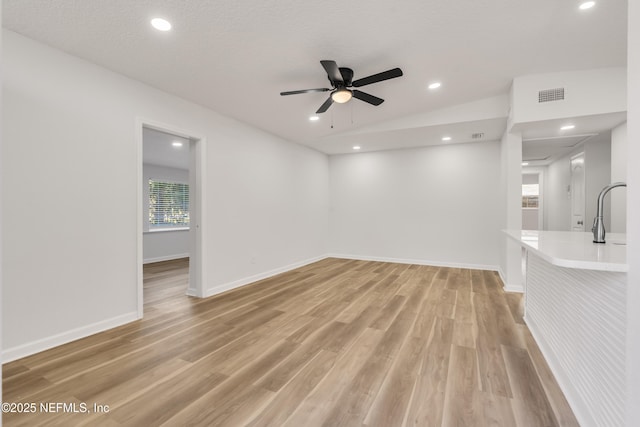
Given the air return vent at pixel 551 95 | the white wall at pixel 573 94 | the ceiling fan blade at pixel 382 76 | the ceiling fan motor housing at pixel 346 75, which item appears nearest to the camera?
the ceiling fan blade at pixel 382 76

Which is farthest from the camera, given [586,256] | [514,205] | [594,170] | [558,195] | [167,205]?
[167,205]

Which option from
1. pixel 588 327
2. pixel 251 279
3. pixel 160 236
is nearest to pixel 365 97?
pixel 588 327

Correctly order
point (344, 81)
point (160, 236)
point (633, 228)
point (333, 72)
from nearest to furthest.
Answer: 1. point (633, 228)
2. point (333, 72)
3. point (344, 81)
4. point (160, 236)

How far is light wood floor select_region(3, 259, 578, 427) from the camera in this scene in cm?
A: 188

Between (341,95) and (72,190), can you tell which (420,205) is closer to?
(341,95)

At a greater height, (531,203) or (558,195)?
(558,195)

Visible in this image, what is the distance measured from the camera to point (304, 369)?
2.36 metres

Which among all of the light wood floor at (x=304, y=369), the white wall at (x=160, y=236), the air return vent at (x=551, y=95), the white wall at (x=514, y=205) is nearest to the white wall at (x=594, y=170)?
the white wall at (x=514, y=205)

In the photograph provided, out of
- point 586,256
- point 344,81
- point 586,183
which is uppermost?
point 344,81

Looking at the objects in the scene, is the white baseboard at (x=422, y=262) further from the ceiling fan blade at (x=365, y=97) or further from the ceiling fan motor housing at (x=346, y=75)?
the ceiling fan motor housing at (x=346, y=75)

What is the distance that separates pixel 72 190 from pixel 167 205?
528cm

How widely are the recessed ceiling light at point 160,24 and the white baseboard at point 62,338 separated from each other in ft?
9.06

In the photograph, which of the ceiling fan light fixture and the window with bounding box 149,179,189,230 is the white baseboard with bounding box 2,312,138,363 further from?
the window with bounding box 149,179,189,230

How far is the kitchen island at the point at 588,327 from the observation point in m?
1.48
